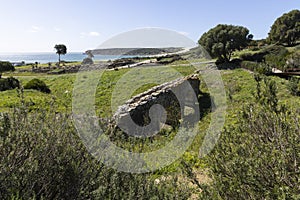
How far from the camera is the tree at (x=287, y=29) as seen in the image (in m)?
32.4

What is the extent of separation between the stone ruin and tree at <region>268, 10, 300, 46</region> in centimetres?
2551

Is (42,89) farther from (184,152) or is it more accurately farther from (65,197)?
(65,197)

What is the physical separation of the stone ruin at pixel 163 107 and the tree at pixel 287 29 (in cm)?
2551

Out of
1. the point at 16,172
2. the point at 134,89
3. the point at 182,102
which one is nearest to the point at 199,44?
the point at 134,89

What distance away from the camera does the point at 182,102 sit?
498 inches

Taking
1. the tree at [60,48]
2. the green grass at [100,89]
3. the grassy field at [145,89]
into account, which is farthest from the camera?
the tree at [60,48]

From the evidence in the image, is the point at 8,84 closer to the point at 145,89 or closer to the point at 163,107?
the point at 145,89

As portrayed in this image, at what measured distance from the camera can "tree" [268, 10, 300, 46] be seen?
32.4 m

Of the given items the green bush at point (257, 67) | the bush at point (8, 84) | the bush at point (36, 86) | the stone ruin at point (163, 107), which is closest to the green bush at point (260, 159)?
the stone ruin at point (163, 107)

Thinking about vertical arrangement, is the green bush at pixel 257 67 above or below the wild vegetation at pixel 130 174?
above

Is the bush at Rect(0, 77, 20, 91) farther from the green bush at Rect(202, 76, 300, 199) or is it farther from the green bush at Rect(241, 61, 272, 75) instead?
the green bush at Rect(202, 76, 300, 199)

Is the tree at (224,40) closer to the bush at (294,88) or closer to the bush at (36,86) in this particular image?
the bush at (294,88)

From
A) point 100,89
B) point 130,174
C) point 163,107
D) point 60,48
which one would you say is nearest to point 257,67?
point 163,107

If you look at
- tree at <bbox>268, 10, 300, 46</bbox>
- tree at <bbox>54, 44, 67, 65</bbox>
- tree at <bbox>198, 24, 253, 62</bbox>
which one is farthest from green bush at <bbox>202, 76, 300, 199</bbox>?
tree at <bbox>54, 44, 67, 65</bbox>
